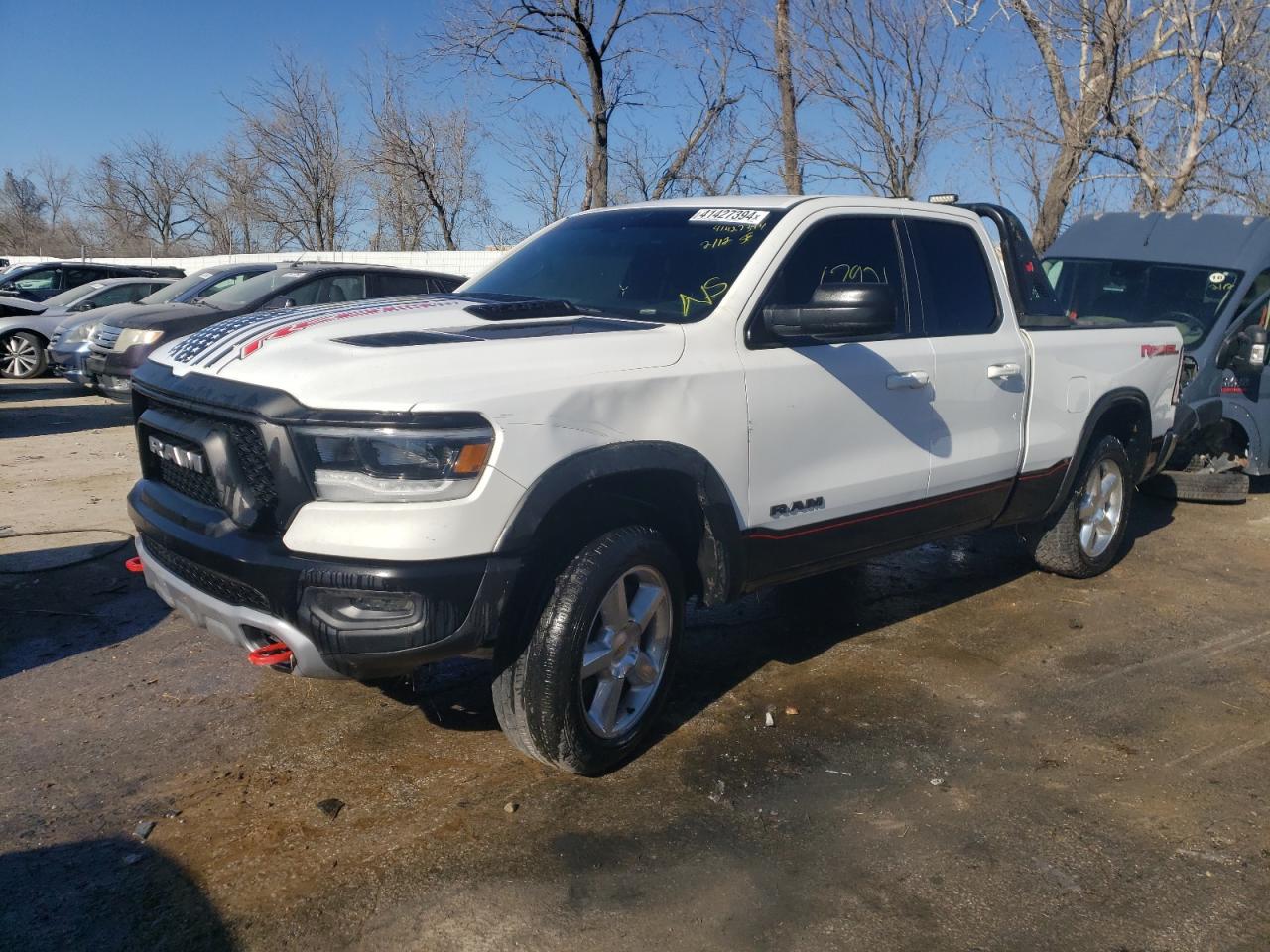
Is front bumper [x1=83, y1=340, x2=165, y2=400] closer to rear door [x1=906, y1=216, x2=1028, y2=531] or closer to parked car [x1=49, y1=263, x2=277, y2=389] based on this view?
parked car [x1=49, y1=263, x2=277, y2=389]

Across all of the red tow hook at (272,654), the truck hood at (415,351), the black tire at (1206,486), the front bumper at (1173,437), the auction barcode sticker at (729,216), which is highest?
the auction barcode sticker at (729,216)

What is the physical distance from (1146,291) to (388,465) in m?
7.79

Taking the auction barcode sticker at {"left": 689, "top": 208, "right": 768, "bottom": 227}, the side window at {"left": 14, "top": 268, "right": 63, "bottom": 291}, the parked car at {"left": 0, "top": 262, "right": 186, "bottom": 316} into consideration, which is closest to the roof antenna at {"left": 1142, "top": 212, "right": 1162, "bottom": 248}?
the auction barcode sticker at {"left": 689, "top": 208, "right": 768, "bottom": 227}

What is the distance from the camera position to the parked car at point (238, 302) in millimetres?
9914

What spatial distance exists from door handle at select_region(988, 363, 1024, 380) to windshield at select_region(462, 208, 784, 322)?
4.57 ft

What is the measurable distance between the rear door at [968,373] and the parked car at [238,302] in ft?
19.4

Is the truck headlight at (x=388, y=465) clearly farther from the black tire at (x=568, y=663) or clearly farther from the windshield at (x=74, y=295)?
the windshield at (x=74, y=295)

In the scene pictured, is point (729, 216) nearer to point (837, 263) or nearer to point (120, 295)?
point (837, 263)

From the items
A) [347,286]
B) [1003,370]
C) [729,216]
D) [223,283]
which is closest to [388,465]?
[729,216]

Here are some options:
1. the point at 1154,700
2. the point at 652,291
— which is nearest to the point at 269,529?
the point at 652,291

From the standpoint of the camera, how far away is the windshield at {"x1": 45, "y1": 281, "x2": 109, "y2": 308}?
15602 mm

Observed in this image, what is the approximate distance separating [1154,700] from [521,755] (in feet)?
8.76

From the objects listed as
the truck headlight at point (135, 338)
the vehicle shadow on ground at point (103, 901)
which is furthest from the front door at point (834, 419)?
the truck headlight at point (135, 338)

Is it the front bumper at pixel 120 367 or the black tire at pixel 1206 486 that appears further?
the front bumper at pixel 120 367
